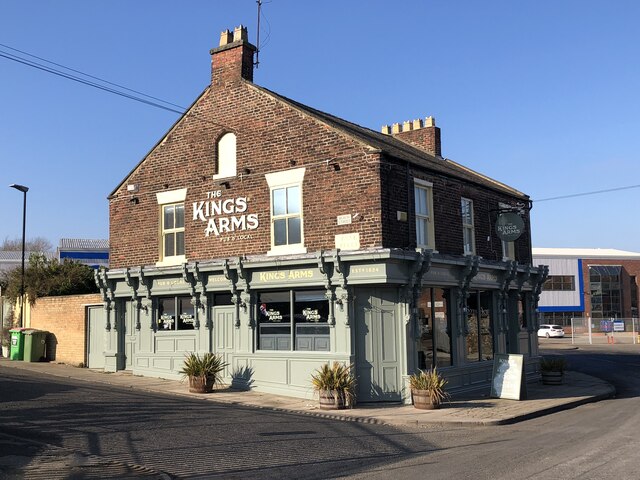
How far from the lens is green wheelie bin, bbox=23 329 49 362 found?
22422mm

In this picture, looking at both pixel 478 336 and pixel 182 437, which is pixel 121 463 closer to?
pixel 182 437

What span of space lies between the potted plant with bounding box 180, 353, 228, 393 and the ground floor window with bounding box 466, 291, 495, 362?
693 cm

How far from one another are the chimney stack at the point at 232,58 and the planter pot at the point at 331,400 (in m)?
9.14

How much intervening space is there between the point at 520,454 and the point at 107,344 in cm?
1435

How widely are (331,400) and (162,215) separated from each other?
27.3 ft

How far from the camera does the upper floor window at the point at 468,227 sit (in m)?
18.3

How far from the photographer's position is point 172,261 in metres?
18.7

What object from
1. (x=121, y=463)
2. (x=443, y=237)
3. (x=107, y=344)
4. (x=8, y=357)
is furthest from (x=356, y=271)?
(x=8, y=357)

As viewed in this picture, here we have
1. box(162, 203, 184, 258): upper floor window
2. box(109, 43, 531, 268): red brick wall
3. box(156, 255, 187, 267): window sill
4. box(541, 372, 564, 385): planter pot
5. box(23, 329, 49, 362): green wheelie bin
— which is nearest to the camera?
box(109, 43, 531, 268): red brick wall

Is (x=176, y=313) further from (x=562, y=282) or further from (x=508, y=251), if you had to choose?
(x=562, y=282)

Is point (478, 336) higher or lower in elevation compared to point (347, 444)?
higher

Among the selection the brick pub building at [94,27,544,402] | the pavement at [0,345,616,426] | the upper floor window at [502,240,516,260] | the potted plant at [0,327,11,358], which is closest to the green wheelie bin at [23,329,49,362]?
the pavement at [0,345,616,426]

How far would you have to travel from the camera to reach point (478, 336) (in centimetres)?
1834

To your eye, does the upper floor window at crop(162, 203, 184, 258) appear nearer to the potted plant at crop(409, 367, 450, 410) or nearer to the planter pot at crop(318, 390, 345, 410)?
the planter pot at crop(318, 390, 345, 410)
